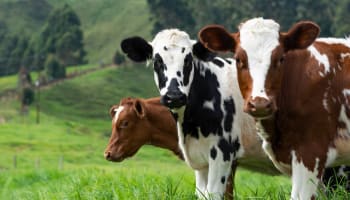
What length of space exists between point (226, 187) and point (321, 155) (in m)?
2.03

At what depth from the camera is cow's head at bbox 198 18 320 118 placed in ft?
20.2

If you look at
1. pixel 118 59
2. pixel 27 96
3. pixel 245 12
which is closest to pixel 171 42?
pixel 27 96

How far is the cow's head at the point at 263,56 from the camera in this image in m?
6.16

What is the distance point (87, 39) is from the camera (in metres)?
139

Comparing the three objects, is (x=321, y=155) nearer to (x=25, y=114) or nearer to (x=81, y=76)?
(x=25, y=114)

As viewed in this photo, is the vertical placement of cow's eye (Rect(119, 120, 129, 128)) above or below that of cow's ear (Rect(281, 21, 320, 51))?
below

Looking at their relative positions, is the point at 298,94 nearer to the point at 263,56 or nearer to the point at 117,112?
the point at 263,56

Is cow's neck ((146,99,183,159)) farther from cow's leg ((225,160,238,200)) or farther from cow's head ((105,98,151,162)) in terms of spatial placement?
cow's leg ((225,160,238,200))

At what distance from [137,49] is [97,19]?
5726 inches

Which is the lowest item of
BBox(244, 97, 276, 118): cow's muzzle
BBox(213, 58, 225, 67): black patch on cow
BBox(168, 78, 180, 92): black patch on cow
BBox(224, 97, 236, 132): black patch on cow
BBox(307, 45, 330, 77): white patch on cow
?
BBox(224, 97, 236, 132): black patch on cow

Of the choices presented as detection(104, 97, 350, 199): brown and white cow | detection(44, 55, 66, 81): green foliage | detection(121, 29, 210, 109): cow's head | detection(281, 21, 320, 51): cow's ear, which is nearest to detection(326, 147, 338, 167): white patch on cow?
detection(281, 21, 320, 51): cow's ear

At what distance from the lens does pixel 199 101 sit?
8453mm

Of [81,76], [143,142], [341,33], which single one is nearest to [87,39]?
[81,76]

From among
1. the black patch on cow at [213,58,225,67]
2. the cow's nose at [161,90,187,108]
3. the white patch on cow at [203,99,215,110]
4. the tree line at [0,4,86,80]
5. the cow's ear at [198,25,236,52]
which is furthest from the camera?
the tree line at [0,4,86,80]
